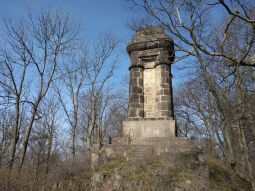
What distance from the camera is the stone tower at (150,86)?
27.5 ft

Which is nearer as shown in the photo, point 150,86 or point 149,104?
point 149,104

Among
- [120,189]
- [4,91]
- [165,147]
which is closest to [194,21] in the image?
[165,147]

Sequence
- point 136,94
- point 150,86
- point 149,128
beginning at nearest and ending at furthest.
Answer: point 149,128, point 136,94, point 150,86

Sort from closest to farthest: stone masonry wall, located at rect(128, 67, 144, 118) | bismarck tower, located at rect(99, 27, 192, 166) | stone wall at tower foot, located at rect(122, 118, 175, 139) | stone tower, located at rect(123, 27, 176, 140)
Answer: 1. bismarck tower, located at rect(99, 27, 192, 166)
2. stone wall at tower foot, located at rect(122, 118, 175, 139)
3. stone tower, located at rect(123, 27, 176, 140)
4. stone masonry wall, located at rect(128, 67, 144, 118)

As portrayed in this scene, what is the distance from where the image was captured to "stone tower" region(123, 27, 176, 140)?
8.37m

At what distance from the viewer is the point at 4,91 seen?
13.1m

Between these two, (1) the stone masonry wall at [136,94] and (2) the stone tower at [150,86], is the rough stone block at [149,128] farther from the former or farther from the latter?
(1) the stone masonry wall at [136,94]

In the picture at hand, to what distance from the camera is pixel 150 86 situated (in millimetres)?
9172

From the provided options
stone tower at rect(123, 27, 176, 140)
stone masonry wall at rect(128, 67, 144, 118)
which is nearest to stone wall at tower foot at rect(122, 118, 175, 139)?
stone tower at rect(123, 27, 176, 140)

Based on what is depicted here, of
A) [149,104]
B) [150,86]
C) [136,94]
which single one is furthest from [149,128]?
[150,86]

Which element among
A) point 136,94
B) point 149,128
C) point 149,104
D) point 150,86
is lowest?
point 149,128

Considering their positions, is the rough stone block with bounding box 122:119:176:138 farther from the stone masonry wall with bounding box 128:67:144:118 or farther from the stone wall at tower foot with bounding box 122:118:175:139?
the stone masonry wall with bounding box 128:67:144:118

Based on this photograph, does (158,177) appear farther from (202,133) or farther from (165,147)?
(202,133)

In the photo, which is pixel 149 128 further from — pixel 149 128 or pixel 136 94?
pixel 136 94
